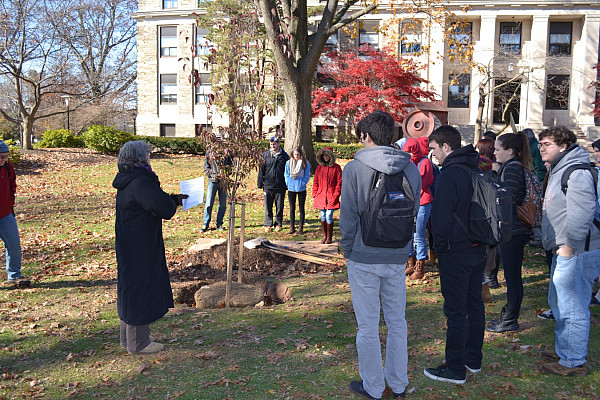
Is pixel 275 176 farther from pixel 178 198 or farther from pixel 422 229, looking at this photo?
pixel 178 198

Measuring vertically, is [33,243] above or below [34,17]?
below

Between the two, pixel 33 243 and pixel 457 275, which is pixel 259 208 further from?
pixel 457 275

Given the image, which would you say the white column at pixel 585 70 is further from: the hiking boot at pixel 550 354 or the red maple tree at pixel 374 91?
the hiking boot at pixel 550 354

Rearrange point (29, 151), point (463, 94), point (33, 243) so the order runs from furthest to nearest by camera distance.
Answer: point (463, 94)
point (29, 151)
point (33, 243)

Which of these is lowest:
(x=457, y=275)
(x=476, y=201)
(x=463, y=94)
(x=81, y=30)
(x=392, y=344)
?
(x=392, y=344)

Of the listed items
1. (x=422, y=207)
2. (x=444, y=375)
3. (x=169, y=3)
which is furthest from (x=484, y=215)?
(x=169, y=3)

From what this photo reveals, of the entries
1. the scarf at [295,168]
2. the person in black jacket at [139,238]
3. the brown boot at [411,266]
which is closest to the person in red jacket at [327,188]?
the scarf at [295,168]

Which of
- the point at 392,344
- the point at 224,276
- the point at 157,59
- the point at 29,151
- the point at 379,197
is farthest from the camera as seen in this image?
the point at 157,59

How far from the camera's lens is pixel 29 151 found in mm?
26141

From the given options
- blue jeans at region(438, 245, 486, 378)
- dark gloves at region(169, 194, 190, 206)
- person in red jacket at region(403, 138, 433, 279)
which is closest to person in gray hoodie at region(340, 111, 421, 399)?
blue jeans at region(438, 245, 486, 378)

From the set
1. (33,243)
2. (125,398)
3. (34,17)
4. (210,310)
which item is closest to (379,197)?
(125,398)

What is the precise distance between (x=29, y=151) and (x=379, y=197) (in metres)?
27.1

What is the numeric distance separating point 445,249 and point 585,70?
37258mm

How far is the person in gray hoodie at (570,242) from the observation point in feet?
13.6
